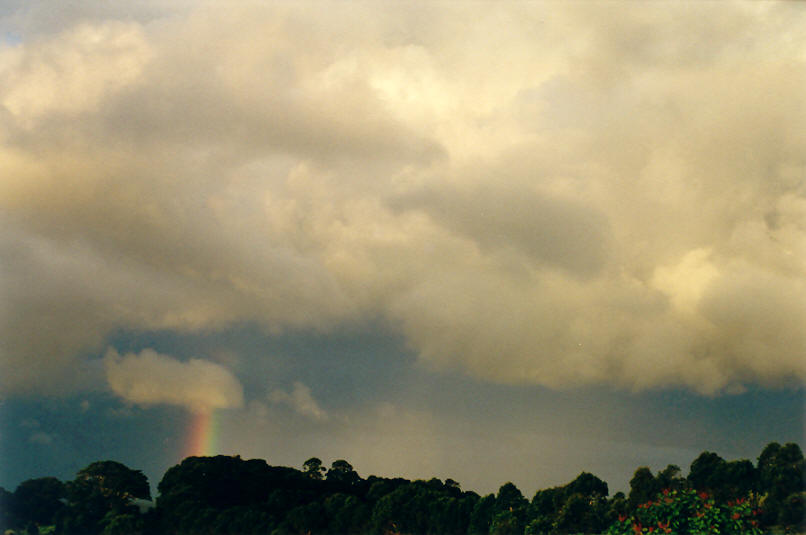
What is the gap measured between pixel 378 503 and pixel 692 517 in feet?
37.6

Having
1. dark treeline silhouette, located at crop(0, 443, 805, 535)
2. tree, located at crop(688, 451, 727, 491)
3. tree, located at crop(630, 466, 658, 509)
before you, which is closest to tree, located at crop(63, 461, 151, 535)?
dark treeline silhouette, located at crop(0, 443, 805, 535)

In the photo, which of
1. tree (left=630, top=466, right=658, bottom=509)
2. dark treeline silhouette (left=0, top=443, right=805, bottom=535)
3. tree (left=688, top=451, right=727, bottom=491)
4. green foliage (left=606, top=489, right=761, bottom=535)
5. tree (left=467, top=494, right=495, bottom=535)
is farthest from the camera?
tree (left=467, top=494, right=495, bottom=535)

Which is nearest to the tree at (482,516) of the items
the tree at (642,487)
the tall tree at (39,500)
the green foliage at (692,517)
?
the tree at (642,487)

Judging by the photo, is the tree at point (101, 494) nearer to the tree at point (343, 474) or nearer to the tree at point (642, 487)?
the tree at point (343, 474)

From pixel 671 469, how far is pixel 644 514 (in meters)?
3.82

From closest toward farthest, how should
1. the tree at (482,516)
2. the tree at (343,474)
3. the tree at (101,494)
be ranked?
the tree at (482,516), the tree at (101,494), the tree at (343,474)

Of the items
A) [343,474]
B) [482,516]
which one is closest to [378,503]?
[482,516]

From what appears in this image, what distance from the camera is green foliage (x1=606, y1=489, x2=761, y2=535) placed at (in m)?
20.7

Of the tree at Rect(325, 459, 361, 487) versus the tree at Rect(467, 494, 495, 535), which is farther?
the tree at Rect(325, 459, 361, 487)

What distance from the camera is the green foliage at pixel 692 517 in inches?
814

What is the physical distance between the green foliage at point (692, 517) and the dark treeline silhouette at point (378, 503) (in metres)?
0.03

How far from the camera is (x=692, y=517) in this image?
21000 mm

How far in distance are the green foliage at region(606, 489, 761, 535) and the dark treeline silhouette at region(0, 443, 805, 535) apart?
3cm

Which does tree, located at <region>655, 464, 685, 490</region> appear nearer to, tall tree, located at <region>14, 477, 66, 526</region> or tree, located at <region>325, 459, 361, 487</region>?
tree, located at <region>325, 459, 361, 487</region>
